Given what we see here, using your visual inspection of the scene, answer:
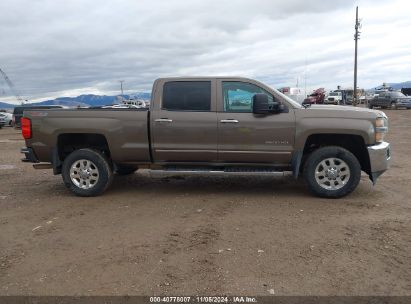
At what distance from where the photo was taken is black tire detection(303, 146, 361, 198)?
6602 millimetres

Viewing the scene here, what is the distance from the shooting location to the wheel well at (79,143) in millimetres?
7281

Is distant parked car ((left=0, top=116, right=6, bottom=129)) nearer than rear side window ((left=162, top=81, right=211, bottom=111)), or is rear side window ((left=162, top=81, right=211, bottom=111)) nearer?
rear side window ((left=162, top=81, right=211, bottom=111))

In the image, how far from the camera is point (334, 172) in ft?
21.9

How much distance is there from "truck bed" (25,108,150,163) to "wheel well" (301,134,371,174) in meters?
2.54

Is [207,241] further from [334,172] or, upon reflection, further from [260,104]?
[334,172]

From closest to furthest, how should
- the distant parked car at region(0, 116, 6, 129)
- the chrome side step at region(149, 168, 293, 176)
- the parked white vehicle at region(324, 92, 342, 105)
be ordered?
1. the chrome side step at region(149, 168, 293, 176)
2. the distant parked car at region(0, 116, 6, 129)
3. the parked white vehicle at region(324, 92, 342, 105)

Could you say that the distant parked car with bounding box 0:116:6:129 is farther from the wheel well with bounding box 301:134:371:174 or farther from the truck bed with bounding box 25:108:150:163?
the wheel well with bounding box 301:134:371:174

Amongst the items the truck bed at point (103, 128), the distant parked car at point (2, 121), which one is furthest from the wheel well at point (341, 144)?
the distant parked car at point (2, 121)

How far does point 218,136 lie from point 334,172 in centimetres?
182

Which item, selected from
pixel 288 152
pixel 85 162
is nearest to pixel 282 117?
pixel 288 152

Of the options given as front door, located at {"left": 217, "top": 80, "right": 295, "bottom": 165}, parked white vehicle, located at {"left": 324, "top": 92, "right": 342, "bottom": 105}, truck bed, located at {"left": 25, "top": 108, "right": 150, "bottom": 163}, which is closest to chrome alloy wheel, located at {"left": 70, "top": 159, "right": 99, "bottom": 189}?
truck bed, located at {"left": 25, "top": 108, "right": 150, "bottom": 163}

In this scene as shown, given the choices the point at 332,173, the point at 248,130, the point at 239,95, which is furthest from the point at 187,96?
the point at 332,173

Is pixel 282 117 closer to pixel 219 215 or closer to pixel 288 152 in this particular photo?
pixel 288 152

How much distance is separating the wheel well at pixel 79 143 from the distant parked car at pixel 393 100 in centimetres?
Result: 3685
